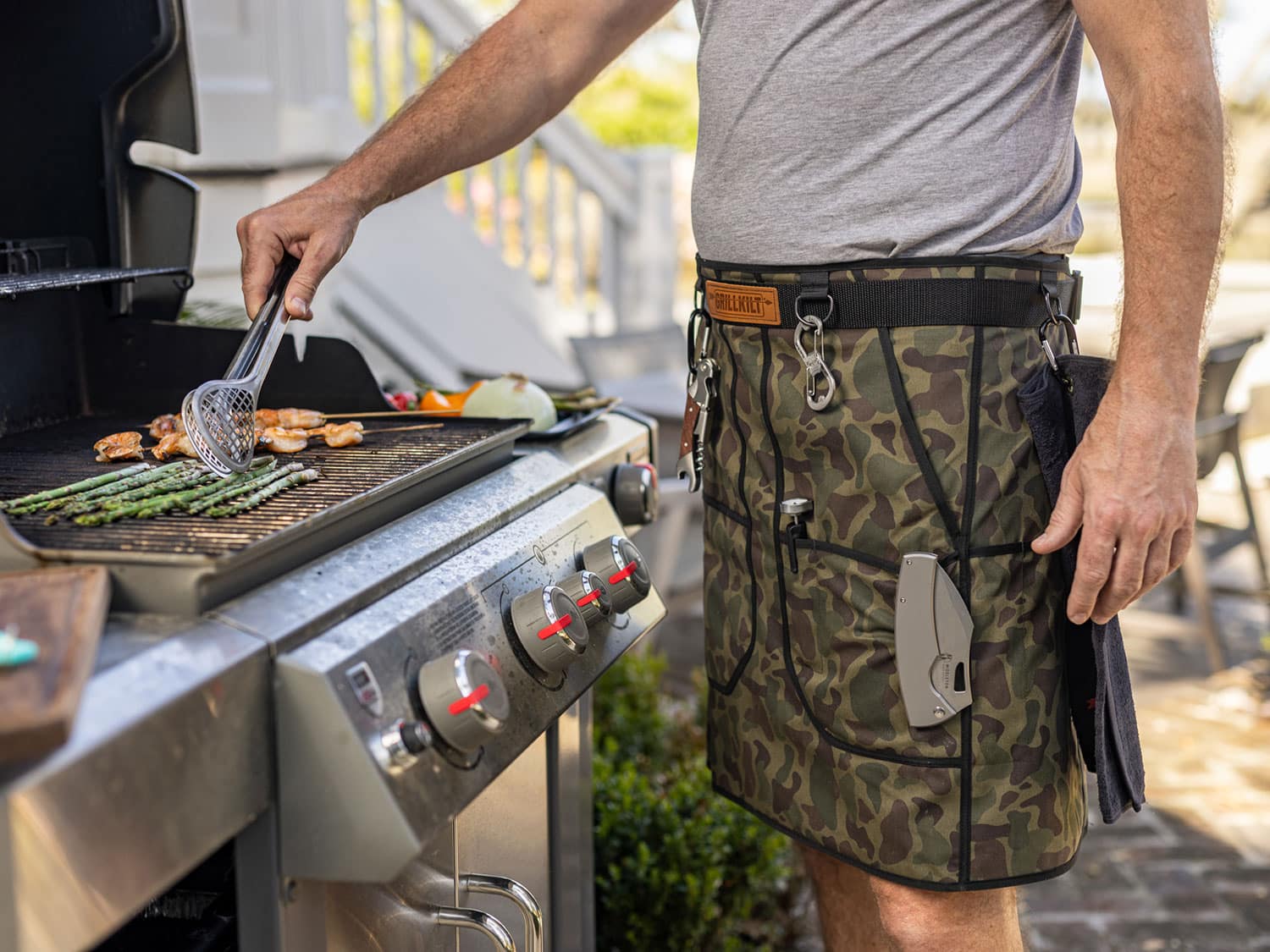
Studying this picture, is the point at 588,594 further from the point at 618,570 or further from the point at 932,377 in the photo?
the point at 932,377

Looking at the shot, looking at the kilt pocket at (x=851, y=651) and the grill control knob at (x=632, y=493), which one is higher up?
the grill control knob at (x=632, y=493)

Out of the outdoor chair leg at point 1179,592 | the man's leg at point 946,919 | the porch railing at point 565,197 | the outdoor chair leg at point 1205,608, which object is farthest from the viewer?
the porch railing at point 565,197

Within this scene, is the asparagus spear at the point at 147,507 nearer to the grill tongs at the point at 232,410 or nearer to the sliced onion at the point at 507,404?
the grill tongs at the point at 232,410

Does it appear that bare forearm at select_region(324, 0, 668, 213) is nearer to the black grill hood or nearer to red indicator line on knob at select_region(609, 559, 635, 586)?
the black grill hood

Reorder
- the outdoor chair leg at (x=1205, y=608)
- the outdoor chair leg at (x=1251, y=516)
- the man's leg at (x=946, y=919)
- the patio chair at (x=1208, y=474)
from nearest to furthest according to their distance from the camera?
the man's leg at (x=946, y=919) → the patio chair at (x=1208, y=474) → the outdoor chair leg at (x=1205, y=608) → the outdoor chair leg at (x=1251, y=516)

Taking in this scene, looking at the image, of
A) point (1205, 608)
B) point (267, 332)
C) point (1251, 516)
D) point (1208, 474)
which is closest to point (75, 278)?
point (267, 332)

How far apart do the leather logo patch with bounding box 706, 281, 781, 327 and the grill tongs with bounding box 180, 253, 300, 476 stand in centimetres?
55

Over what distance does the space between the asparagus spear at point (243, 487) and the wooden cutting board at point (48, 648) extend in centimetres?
18

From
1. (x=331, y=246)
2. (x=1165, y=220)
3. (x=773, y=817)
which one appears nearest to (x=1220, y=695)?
(x=773, y=817)

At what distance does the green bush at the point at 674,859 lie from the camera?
2.39 m

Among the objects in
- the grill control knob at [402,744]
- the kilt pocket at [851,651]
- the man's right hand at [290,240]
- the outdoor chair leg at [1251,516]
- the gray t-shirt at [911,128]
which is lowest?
the outdoor chair leg at [1251,516]

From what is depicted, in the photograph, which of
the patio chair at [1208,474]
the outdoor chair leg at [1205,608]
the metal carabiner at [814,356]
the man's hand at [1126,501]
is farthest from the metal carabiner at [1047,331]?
the outdoor chair leg at [1205,608]

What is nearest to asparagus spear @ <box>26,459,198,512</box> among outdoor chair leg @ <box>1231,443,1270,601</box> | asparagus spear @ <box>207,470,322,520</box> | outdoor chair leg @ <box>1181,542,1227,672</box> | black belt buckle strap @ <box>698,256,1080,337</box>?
asparagus spear @ <box>207,470,322,520</box>

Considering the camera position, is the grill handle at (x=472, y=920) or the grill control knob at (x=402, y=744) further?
the grill handle at (x=472, y=920)
